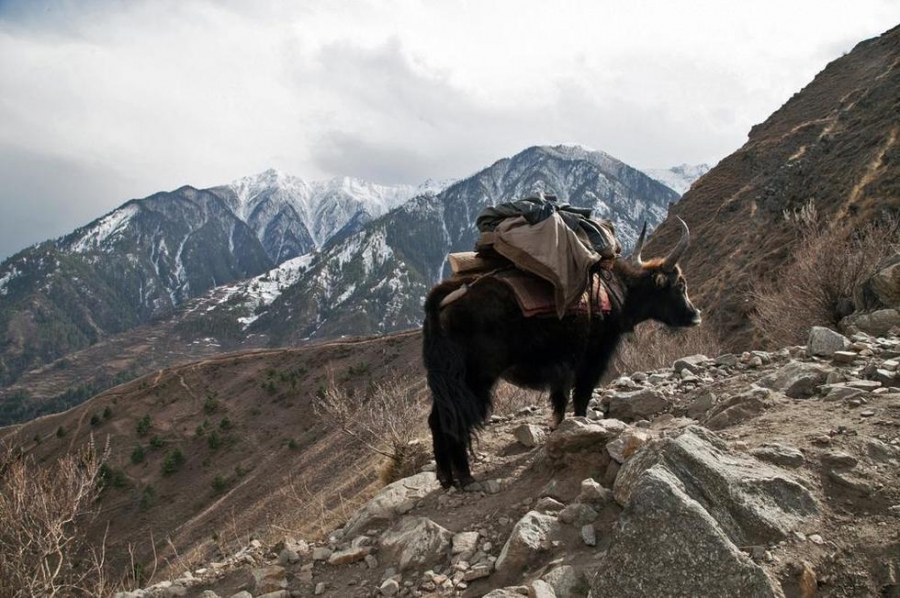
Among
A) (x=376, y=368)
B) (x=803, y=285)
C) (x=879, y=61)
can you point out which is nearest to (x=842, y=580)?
(x=803, y=285)

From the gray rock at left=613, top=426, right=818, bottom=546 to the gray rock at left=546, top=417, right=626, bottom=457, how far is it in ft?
2.62

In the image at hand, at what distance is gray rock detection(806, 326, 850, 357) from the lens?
4.77 meters

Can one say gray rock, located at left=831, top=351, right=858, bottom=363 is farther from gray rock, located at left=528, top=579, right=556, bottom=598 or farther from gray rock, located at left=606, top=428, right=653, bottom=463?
gray rock, located at left=528, top=579, right=556, bottom=598

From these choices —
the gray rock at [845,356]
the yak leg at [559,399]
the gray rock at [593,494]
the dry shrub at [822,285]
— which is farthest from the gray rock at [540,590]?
the dry shrub at [822,285]

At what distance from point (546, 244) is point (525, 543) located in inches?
88.4

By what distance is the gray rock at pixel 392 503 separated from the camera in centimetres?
406

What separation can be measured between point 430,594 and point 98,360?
186745 millimetres

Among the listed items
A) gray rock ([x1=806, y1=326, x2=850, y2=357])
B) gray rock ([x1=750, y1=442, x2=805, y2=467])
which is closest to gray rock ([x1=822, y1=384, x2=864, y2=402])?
gray rock ([x1=750, y1=442, x2=805, y2=467])

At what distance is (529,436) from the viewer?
4.78 m

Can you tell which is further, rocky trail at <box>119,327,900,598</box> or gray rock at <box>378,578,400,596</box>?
gray rock at <box>378,578,400,596</box>

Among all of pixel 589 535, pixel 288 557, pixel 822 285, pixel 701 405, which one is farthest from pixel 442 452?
pixel 822 285

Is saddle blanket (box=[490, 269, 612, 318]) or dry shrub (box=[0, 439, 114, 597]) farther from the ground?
saddle blanket (box=[490, 269, 612, 318])

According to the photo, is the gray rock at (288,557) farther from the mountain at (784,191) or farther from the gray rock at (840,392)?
the mountain at (784,191)

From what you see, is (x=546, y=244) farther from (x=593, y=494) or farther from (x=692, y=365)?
(x=692, y=365)
